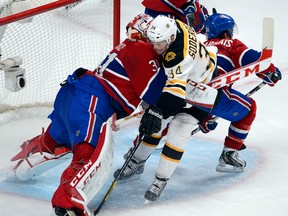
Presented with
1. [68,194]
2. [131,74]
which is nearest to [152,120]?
[131,74]

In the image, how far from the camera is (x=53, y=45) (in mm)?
4738

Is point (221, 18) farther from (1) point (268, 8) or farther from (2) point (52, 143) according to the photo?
(1) point (268, 8)

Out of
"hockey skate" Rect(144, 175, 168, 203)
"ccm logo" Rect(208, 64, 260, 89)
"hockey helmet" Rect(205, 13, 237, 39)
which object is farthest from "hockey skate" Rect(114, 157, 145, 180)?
"hockey helmet" Rect(205, 13, 237, 39)

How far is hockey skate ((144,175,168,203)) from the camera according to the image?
3449 millimetres

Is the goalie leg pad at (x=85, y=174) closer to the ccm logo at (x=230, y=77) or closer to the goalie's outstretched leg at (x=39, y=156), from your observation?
the goalie's outstretched leg at (x=39, y=156)

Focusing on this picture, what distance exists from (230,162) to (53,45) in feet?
4.76

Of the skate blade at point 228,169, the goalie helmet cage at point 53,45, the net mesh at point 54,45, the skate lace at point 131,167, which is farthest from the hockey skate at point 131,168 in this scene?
the net mesh at point 54,45

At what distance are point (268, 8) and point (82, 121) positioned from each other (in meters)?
3.69

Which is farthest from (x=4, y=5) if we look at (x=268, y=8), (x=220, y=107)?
(x=268, y=8)

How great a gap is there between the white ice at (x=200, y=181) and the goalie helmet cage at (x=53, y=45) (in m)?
0.20

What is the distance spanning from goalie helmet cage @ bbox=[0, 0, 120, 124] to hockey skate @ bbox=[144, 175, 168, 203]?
1149mm

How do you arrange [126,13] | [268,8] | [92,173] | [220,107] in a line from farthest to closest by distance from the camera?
[268,8] → [126,13] → [220,107] → [92,173]

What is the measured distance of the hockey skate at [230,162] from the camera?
12.6 ft

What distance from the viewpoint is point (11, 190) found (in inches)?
141
